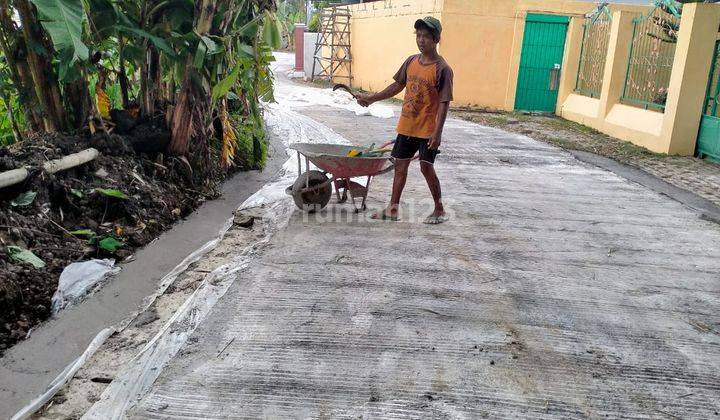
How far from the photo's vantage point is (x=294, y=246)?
4613mm

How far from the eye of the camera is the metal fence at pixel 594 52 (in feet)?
41.5

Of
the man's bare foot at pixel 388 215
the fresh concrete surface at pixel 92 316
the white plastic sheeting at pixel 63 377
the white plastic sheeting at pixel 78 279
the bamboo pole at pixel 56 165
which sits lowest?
the fresh concrete surface at pixel 92 316

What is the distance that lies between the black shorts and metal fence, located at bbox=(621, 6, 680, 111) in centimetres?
654

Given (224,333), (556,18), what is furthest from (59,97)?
(556,18)

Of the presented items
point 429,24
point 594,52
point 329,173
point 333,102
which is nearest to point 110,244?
point 329,173

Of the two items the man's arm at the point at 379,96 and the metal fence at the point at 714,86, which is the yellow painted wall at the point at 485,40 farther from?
the man's arm at the point at 379,96

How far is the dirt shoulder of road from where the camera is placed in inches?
309

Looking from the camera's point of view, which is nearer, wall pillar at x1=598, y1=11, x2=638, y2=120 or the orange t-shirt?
the orange t-shirt

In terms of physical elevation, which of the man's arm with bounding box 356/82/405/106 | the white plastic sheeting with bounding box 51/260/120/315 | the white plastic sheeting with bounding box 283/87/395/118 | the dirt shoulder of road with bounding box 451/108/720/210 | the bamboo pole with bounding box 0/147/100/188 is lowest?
the white plastic sheeting with bounding box 51/260/120/315

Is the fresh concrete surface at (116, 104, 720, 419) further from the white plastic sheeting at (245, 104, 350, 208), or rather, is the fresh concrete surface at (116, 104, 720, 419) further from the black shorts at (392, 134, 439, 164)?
the white plastic sheeting at (245, 104, 350, 208)

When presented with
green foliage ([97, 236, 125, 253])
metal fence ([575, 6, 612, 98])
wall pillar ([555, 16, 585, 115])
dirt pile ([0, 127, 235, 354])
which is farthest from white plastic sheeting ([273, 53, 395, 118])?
green foliage ([97, 236, 125, 253])

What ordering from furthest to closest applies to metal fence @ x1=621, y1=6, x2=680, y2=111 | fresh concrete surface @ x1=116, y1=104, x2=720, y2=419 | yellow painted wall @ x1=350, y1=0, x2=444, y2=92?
yellow painted wall @ x1=350, y1=0, x2=444, y2=92 → metal fence @ x1=621, y1=6, x2=680, y2=111 → fresh concrete surface @ x1=116, y1=104, x2=720, y2=419

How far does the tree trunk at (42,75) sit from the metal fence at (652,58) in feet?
29.5

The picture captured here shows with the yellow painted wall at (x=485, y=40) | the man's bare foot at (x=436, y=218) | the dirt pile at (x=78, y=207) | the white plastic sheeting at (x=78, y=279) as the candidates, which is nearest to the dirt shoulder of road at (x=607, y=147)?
the yellow painted wall at (x=485, y=40)
